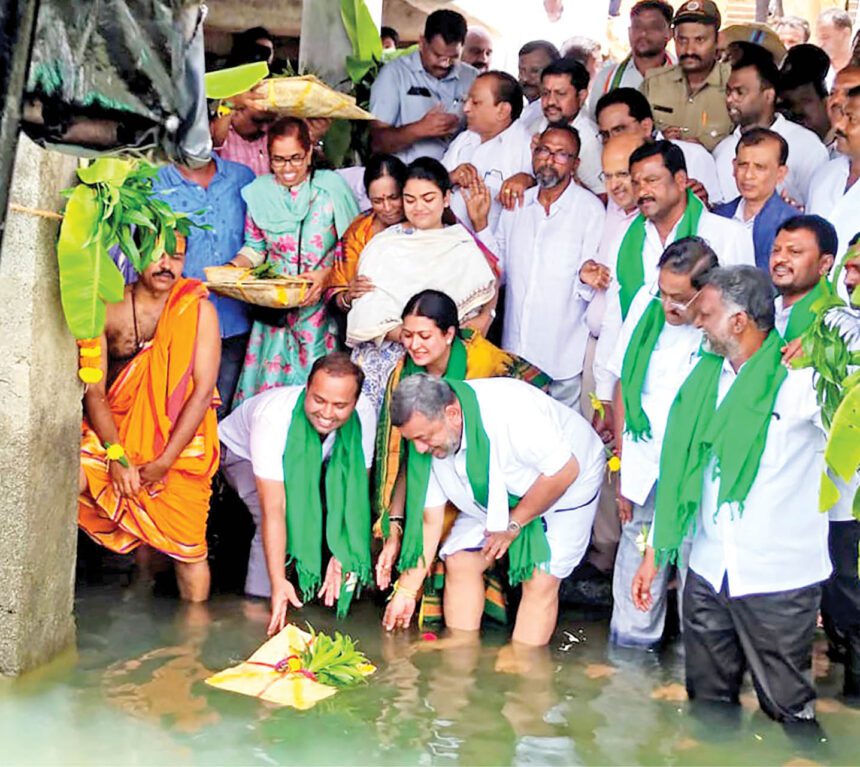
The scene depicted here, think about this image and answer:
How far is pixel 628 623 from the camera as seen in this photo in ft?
19.7

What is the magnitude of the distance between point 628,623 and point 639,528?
0.40 m

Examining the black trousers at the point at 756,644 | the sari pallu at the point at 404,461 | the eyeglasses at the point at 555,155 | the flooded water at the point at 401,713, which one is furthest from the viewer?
the eyeglasses at the point at 555,155

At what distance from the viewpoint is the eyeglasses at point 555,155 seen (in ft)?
21.4

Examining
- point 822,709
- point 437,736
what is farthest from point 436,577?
point 822,709

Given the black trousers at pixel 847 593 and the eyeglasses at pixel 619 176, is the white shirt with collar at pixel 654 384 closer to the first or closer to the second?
the eyeglasses at pixel 619 176

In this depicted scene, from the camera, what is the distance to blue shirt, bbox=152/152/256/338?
670 cm

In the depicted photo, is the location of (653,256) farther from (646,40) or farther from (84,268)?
(84,268)

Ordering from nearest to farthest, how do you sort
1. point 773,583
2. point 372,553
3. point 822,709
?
Result: point 773,583
point 822,709
point 372,553

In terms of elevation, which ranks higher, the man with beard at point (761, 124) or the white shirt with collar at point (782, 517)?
the man with beard at point (761, 124)

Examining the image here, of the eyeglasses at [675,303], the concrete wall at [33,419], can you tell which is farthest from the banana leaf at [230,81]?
the eyeglasses at [675,303]

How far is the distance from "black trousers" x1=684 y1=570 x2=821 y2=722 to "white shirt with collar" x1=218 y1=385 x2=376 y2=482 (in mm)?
1624

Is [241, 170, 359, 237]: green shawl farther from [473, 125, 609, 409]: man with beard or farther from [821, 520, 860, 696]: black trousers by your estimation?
[821, 520, 860, 696]: black trousers

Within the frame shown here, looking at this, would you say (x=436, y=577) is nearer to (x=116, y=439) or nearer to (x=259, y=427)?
→ (x=259, y=427)

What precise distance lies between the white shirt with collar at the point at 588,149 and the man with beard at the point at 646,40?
0.66ft
